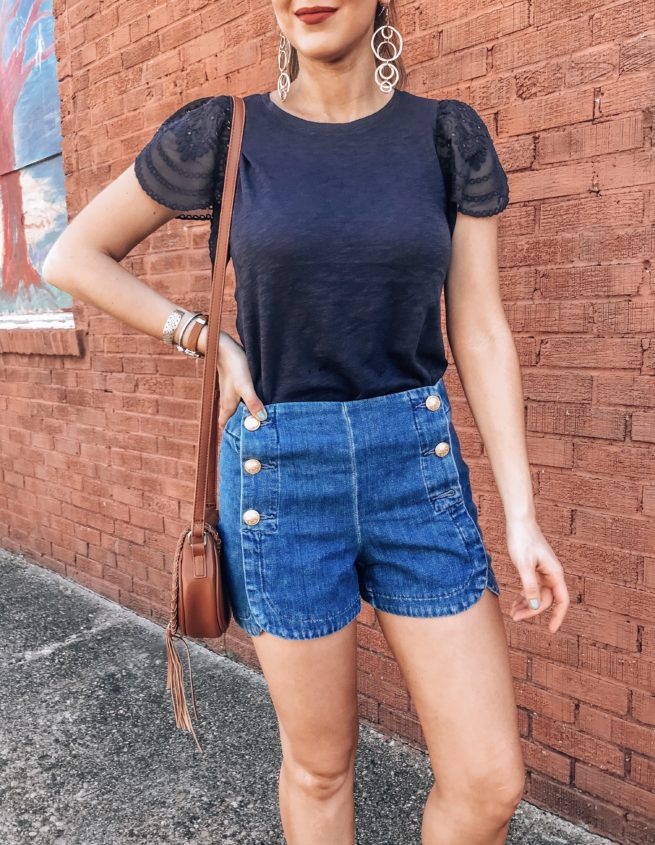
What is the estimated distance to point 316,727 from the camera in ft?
4.80

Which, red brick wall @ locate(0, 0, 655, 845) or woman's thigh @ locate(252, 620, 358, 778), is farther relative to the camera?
red brick wall @ locate(0, 0, 655, 845)

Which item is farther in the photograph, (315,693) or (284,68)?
(284,68)

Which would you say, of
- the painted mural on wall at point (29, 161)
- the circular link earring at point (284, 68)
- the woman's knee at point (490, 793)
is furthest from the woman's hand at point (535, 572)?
the painted mural on wall at point (29, 161)

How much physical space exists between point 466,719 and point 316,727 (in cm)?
28

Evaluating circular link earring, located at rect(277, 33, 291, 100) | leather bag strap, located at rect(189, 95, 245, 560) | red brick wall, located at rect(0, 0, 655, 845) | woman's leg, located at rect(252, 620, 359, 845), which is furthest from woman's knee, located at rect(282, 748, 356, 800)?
circular link earring, located at rect(277, 33, 291, 100)

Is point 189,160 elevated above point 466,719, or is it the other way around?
point 189,160

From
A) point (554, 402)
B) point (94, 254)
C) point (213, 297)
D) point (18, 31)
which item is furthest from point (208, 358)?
point (18, 31)

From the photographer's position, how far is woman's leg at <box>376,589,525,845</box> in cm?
140

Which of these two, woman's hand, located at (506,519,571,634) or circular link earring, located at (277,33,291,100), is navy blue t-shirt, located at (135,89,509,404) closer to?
circular link earring, located at (277,33,291,100)

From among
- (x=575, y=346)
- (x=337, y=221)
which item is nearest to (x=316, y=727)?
(x=337, y=221)

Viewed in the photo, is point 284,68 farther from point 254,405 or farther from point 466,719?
point 466,719

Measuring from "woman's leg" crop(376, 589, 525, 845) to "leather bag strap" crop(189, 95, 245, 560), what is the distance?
40 cm

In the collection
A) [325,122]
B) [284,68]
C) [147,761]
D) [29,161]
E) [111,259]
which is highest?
[29,161]

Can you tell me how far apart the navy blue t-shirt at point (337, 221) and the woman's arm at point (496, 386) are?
6 cm
